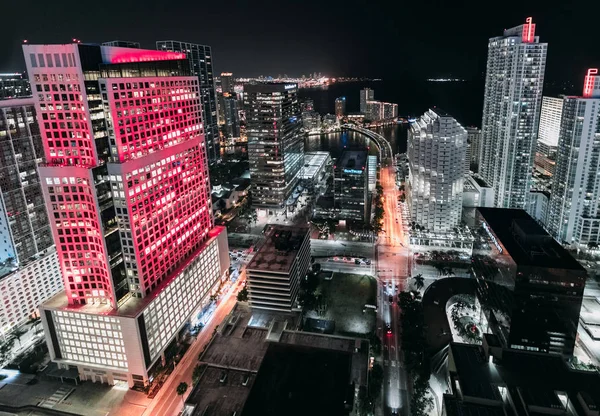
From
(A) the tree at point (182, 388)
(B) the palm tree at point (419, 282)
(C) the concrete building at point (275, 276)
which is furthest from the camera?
(B) the palm tree at point (419, 282)

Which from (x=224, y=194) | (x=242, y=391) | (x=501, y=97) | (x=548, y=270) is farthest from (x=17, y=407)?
(x=501, y=97)

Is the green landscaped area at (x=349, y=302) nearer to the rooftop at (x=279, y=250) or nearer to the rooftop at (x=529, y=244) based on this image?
the rooftop at (x=279, y=250)

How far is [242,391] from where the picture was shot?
238 feet

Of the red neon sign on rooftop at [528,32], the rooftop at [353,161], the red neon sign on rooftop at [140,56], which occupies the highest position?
the red neon sign on rooftop at [528,32]

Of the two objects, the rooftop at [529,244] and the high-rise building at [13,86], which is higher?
the high-rise building at [13,86]

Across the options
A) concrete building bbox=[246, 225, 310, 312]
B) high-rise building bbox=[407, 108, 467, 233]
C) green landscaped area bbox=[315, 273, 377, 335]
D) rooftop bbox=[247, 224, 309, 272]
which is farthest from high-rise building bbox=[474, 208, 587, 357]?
high-rise building bbox=[407, 108, 467, 233]

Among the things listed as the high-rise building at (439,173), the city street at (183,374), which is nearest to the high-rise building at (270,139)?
the high-rise building at (439,173)

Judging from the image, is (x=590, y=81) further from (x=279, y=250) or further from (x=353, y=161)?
(x=279, y=250)

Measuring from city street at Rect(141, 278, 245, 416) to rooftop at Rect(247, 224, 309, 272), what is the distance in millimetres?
15317

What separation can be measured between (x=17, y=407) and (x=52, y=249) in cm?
4252

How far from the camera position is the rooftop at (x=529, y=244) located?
74.6 metres

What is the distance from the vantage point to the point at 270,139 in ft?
536

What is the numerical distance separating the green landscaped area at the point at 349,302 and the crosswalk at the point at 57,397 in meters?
55.8

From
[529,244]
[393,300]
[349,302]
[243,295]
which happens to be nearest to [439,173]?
[393,300]
